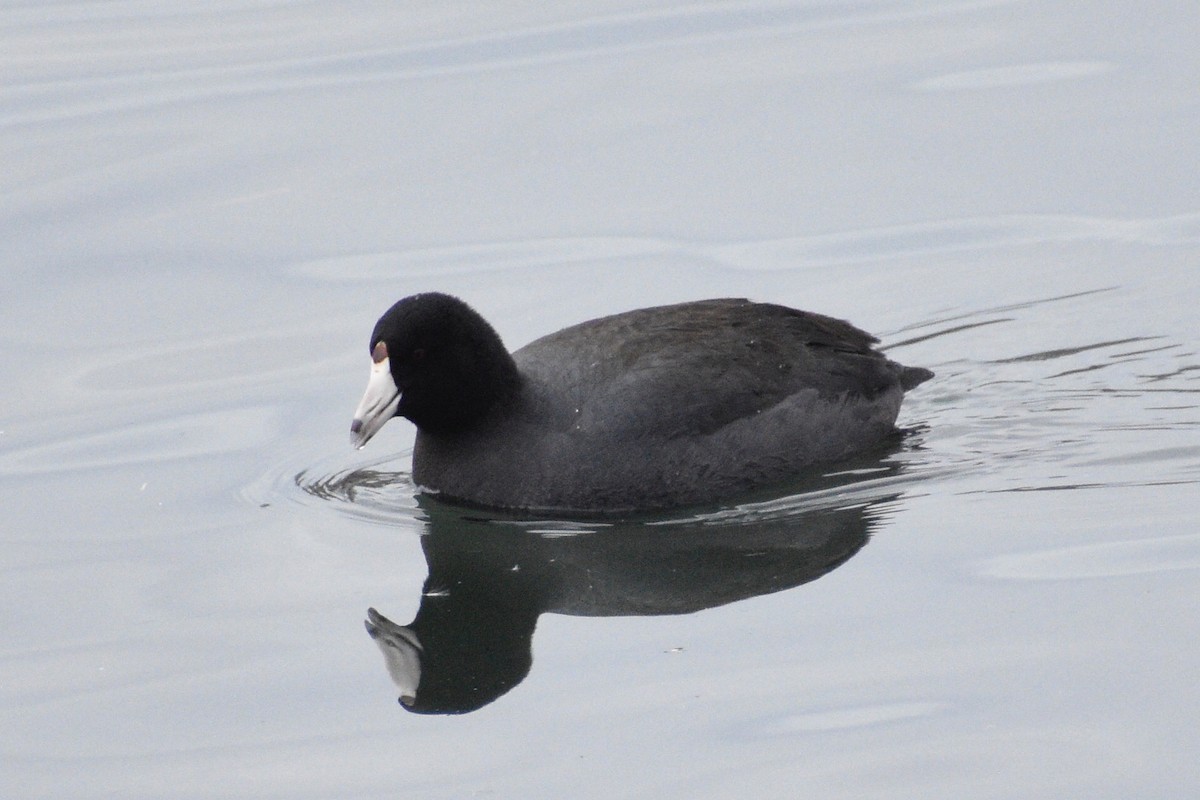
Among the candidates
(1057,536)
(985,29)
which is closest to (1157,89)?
(985,29)

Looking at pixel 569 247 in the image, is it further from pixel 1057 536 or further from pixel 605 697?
pixel 605 697

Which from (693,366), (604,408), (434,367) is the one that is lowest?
(604,408)

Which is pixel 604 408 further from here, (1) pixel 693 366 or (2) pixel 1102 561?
(2) pixel 1102 561

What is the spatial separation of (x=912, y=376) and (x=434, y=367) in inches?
95.8

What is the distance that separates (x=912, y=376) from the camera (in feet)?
32.2

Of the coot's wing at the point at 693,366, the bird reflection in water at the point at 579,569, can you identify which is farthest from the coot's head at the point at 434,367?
the bird reflection in water at the point at 579,569

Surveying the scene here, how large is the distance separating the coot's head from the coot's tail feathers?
200cm

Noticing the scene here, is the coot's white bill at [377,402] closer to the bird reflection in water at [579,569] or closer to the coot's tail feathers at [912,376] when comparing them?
the bird reflection in water at [579,569]

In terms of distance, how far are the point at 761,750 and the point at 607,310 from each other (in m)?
Answer: 5.20

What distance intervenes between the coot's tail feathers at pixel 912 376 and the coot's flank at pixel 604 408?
543 mm

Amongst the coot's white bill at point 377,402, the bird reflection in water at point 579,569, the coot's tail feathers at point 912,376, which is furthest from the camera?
A: the coot's tail feathers at point 912,376

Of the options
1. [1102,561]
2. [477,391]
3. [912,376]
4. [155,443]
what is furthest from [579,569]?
[155,443]

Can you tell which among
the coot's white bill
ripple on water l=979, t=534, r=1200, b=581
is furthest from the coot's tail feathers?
the coot's white bill

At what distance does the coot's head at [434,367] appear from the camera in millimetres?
8719
